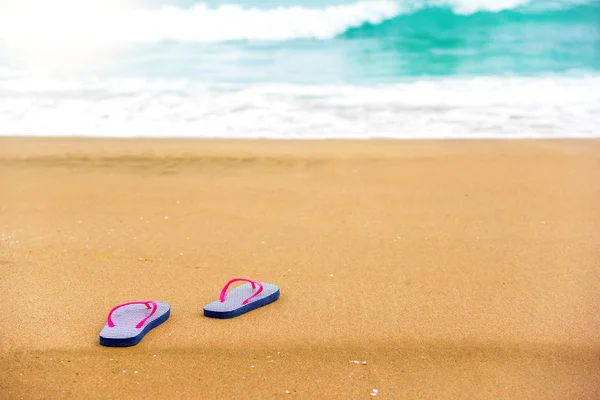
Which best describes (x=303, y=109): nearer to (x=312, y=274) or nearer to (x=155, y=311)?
(x=312, y=274)

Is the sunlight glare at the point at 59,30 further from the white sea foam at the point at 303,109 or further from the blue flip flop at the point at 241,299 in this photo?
the blue flip flop at the point at 241,299

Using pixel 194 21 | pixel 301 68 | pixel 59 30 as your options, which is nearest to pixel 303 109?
pixel 301 68

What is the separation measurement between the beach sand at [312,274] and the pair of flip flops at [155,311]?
4 centimetres

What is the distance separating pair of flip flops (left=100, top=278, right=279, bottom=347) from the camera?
216 cm

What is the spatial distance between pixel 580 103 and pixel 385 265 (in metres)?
6.93

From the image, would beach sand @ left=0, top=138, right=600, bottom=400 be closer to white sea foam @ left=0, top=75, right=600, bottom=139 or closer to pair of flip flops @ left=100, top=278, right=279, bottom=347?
pair of flip flops @ left=100, top=278, right=279, bottom=347

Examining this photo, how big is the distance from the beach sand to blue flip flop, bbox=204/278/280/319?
0.14 feet

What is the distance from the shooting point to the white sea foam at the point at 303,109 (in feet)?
22.3

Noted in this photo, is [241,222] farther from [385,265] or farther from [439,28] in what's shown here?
[439,28]

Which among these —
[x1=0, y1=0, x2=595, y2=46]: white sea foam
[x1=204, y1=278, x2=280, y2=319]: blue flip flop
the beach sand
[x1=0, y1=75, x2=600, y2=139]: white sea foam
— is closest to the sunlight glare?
[x1=0, y1=0, x2=595, y2=46]: white sea foam

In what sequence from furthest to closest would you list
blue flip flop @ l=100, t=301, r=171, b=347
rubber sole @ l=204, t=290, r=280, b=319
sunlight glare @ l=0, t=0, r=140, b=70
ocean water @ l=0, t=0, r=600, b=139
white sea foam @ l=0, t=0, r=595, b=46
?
white sea foam @ l=0, t=0, r=595, b=46 < sunlight glare @ l=0, t=0, r=140, b=70 < ocean water @ l=0, t=0, r=600, b=139 < rubber sole @ l=204, t=290, r=280, b=319 < blue flip flop @ l=100, t=301, r=171, b=347

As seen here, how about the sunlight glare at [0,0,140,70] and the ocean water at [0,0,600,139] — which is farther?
the sunlight glare at [0,0,140,70]

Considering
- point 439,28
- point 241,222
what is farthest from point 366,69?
point 241,222

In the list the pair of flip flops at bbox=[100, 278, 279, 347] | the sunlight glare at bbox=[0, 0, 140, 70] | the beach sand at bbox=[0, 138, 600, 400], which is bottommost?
the beach sand at bbox=[0, 138, 600, 400]
